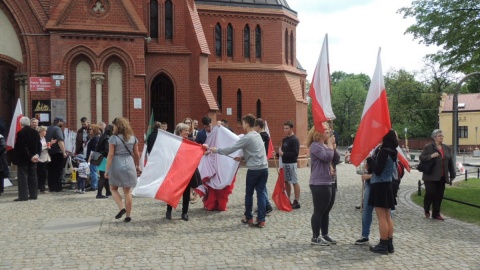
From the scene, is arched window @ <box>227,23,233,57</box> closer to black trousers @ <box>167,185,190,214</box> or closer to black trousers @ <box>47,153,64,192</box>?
black trousers @ <box>47,153,64,192</box>

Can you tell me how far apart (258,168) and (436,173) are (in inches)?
156

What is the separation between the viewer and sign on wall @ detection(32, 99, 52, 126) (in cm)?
1923

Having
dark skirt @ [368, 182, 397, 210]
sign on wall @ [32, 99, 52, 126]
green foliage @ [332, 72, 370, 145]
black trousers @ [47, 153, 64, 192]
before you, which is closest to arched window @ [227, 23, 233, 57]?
sign on wall @ [32, 99, 52, 126]

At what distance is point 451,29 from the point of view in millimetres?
15680

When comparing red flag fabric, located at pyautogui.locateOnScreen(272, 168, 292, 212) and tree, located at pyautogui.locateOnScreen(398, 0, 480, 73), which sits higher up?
tree, located at pyautogui.locateOnScreen(398, 0, 480, 73)

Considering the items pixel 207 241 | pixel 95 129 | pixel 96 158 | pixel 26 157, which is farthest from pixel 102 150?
pixel 207 241

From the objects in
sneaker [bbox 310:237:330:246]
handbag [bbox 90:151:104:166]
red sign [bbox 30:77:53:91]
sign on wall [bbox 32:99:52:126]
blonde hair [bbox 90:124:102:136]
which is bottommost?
sneaker [bbox 310:237:330:246]

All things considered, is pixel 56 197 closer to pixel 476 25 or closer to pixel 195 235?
pixel 195 235

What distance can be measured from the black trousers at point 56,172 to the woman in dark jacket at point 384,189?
10.1 metres

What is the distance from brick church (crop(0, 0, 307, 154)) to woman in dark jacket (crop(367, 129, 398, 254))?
572 inches

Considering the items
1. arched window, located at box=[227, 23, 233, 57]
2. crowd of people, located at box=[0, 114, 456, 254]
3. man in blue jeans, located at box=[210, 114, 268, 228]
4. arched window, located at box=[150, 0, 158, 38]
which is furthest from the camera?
arched window, located at box=[227, 23, 233, 57]

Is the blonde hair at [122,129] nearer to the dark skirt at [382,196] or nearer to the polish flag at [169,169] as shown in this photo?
the polish flag at [169,169]

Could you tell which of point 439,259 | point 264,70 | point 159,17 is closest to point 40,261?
point 439,259

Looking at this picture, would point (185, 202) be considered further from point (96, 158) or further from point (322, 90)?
point (96, 158)
